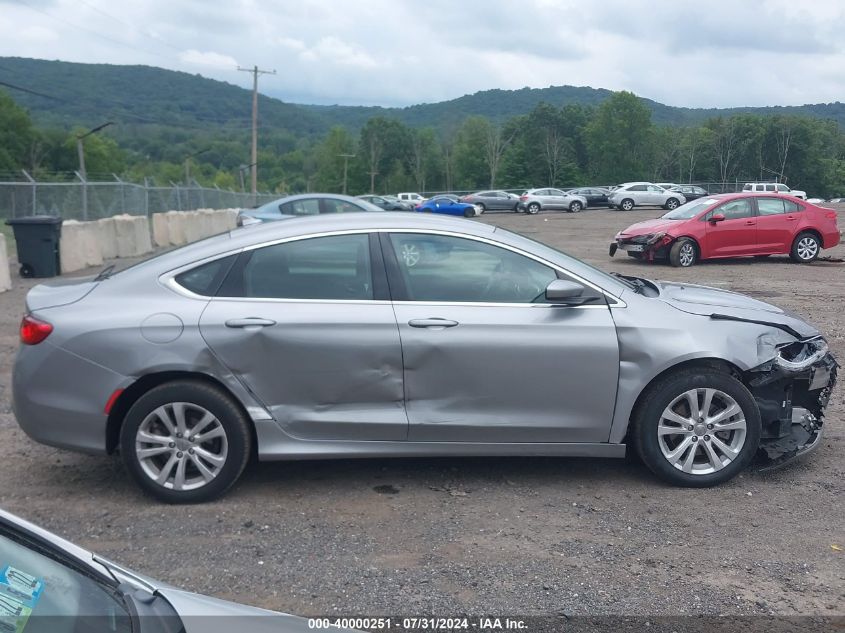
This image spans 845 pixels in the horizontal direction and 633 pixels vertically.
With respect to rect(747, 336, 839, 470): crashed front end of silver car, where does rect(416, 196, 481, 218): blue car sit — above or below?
above

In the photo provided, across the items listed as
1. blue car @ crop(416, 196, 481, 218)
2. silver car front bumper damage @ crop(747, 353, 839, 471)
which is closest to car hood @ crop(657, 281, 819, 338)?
silver car front bumper damage @ crop(747, 353, 839, 471)

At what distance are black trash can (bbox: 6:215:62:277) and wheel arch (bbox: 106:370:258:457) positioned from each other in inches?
448

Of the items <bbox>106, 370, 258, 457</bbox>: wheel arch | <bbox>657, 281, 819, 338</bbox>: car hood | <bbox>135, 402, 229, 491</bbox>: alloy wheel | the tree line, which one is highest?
the tree line

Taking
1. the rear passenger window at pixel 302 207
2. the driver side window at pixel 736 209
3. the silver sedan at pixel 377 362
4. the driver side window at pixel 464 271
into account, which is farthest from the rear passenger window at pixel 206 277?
the rear passenger window at pixel 302 207

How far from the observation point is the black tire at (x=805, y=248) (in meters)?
18.0

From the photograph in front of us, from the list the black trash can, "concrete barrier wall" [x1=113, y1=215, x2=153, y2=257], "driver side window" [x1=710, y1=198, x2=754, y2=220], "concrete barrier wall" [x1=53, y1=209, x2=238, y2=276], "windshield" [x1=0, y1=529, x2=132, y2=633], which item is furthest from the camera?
"concrete barrier wall" [x1=113, y1=215, x2=153, y2=257]

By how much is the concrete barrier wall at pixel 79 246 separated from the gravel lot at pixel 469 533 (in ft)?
35.6

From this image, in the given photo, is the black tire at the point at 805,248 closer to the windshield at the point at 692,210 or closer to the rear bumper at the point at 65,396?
the windshield at the point at 692,210

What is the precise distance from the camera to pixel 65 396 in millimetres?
4844

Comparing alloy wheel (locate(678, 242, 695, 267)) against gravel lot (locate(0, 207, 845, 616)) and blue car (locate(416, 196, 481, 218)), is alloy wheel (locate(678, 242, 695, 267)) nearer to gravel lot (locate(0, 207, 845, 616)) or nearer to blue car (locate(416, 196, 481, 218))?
gravel lot (locate(0, 207, 845, 616))

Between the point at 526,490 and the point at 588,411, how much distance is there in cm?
61

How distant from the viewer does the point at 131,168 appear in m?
101

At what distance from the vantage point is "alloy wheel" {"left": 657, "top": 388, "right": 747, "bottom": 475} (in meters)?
5.05

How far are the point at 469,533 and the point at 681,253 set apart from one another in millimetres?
14075
